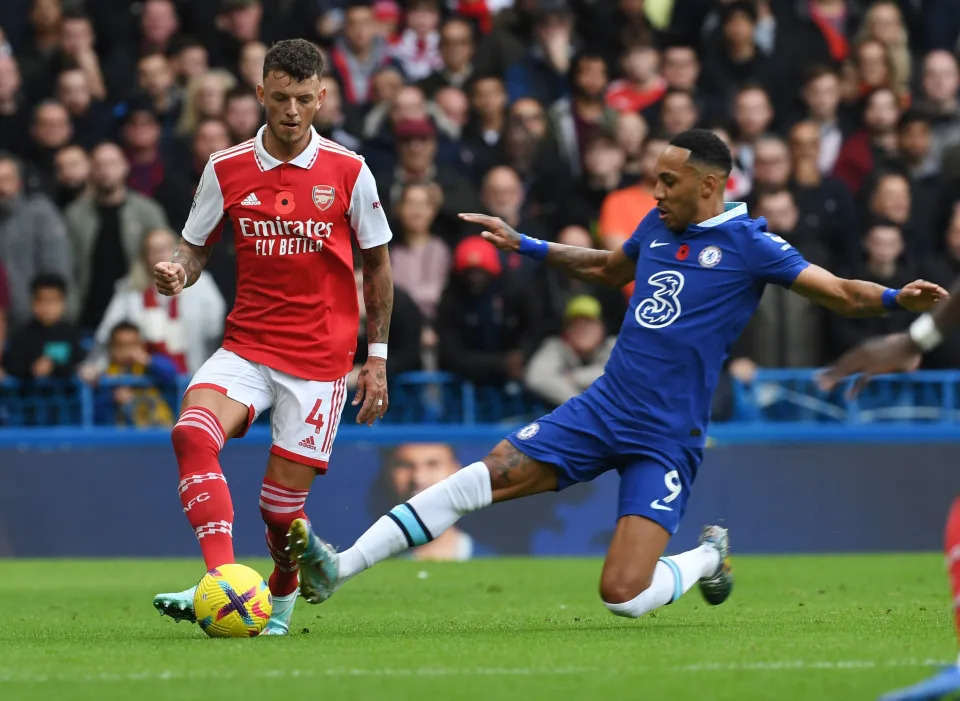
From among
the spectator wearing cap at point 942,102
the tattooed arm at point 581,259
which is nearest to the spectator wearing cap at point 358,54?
the spectator wearing cap at point 942,102

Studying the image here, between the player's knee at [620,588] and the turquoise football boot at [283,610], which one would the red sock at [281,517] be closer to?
the turquoise football boot at [283,610]

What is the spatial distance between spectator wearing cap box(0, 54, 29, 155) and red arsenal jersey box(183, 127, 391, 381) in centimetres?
842

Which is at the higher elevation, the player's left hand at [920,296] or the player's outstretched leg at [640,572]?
the player's left hand at [920,296]

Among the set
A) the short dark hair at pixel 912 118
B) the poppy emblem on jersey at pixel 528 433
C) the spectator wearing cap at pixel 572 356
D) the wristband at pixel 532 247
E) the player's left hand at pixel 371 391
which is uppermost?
the short dark hair at pixel 912 118

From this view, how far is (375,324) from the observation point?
838 cm

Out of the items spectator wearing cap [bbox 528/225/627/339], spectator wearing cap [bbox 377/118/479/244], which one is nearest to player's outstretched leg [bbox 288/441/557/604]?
spectator wearing cap [bbox 528/225/627/339]

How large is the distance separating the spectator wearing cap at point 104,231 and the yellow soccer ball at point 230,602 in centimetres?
757

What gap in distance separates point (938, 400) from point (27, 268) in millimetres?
7670

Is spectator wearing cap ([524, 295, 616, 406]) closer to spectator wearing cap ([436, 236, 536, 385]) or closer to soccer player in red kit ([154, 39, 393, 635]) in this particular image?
spectator wearing cap ([436, 236, 536, 385])

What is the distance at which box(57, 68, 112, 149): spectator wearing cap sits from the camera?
16.1 metres

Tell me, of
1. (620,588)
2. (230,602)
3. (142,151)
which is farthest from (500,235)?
(142,151)

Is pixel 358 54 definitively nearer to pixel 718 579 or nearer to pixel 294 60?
pixel 294 60

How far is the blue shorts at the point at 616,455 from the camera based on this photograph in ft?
26.7

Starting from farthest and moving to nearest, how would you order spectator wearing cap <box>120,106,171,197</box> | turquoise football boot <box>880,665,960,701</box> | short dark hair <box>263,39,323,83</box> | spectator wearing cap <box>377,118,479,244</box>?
spectator wearing cap <box>120,106,171,197</box> < spectator wearing cap <box>377,118,479,244</box> < short dark hair <box>263,39,323,83</box> < turquoise football boot <box>880,665,960,701</box>
